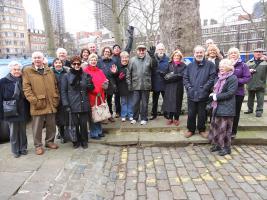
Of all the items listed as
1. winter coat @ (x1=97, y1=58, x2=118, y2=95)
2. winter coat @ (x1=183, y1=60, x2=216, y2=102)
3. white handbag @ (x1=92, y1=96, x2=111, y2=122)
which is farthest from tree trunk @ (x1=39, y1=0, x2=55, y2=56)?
winter coat @ (x1=183, y1=60, x2=216, y2=102)

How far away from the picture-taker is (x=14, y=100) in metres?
5.22

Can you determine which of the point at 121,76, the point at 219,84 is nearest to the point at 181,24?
the point at 121,76

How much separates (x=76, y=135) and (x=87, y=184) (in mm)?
1557

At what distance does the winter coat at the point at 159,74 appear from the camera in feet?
21.6

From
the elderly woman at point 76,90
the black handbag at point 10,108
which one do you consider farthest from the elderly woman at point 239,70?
the black handbag at point 10,108

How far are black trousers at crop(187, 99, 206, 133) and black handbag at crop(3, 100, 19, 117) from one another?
324cm

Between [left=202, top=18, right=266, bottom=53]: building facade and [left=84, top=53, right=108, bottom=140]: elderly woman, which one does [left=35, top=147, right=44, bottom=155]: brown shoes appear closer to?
[left=84, top=53, right=108, bottom=140]: elderly woman

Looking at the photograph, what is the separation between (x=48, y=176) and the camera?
4.64 m

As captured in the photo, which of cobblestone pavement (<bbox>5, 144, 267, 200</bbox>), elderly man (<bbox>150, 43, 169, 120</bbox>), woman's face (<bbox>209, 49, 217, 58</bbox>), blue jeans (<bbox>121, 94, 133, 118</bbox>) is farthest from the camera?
blue jeans (<bbox>121, 94, 133, 118</bbox>)

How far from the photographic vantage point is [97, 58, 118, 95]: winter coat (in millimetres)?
6477

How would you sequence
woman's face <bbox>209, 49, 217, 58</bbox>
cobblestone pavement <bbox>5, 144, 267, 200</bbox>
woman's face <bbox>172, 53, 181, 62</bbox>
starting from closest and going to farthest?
1. cobblestone pavement <bbox>5, 144, 267, 200</bbox>
2. woman's face <bbox>209, 49, 217, 58</bbox>
3. woman's face <bbox>172, 53, 181, 62</bbox>

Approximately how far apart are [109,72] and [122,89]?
530 millimetres

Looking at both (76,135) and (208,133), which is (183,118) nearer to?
(208,133)

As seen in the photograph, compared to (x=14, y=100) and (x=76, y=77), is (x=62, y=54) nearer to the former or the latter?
(x=76, y=77)
